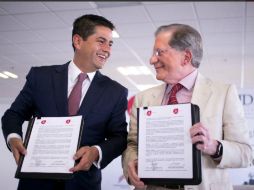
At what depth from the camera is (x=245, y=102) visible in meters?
3.64

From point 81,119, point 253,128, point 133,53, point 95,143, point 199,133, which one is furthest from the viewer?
point 133,53

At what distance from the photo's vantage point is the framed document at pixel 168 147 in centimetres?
128

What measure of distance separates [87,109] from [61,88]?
0.63 ft

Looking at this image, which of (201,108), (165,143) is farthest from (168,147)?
(201,108)

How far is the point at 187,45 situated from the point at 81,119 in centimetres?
65

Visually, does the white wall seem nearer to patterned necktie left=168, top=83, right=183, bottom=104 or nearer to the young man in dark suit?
the young man in dark suit

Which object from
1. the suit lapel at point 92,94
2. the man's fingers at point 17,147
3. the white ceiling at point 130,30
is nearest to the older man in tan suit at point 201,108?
the suit lapel at point 92,94

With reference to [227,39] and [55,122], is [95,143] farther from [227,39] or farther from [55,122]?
[227,39]

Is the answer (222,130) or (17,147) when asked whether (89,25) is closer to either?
(17,147)

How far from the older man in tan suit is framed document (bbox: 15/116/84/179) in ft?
0.87

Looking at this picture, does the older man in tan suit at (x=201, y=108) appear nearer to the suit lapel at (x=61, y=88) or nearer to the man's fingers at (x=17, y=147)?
the suit lapel at (x=61, y=88)

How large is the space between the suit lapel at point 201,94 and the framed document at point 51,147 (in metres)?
0.53

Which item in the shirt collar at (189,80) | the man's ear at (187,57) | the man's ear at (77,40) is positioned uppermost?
the man's ear at (77,40)

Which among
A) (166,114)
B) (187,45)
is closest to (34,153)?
(166,114)
